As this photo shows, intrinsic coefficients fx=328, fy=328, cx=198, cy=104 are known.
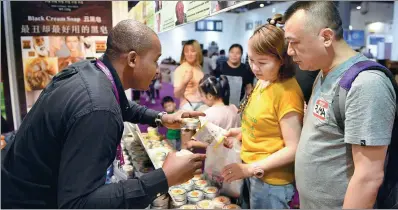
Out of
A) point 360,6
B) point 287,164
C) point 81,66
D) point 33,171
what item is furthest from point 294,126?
point 360,6

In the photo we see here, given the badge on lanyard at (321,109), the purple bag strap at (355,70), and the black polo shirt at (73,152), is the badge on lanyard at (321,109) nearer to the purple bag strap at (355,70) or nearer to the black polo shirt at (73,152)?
the purple bag strap at (355,70)

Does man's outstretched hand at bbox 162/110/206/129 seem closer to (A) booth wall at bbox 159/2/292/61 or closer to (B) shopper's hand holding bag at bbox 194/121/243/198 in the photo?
(B) shopper's hand holding bag at bbox 194/121/243/198

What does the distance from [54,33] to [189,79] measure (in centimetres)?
250

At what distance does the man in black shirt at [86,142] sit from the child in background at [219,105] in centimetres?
132

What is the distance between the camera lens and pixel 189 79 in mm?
4094

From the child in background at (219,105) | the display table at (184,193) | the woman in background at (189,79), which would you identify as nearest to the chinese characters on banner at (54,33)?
the woman in background at (189,79)

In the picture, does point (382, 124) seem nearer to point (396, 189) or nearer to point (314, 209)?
point (396, 189)

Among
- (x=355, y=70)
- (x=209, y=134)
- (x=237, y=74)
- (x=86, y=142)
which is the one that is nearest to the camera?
(x=86, y=142)

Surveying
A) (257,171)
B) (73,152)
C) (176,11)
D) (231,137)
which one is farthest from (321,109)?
(176,11)

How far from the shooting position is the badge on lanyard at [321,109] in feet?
4.56

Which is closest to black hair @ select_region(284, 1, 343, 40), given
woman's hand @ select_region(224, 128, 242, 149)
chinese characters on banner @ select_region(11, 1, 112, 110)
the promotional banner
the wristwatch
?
woman's hand @ select_region(224, 128, 242, 149)

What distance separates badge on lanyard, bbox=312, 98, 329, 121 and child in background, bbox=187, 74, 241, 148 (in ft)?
4.54

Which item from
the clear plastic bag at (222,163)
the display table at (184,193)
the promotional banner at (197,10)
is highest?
the promotional banner at (197,10)

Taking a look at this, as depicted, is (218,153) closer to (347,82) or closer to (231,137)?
(231,137)
